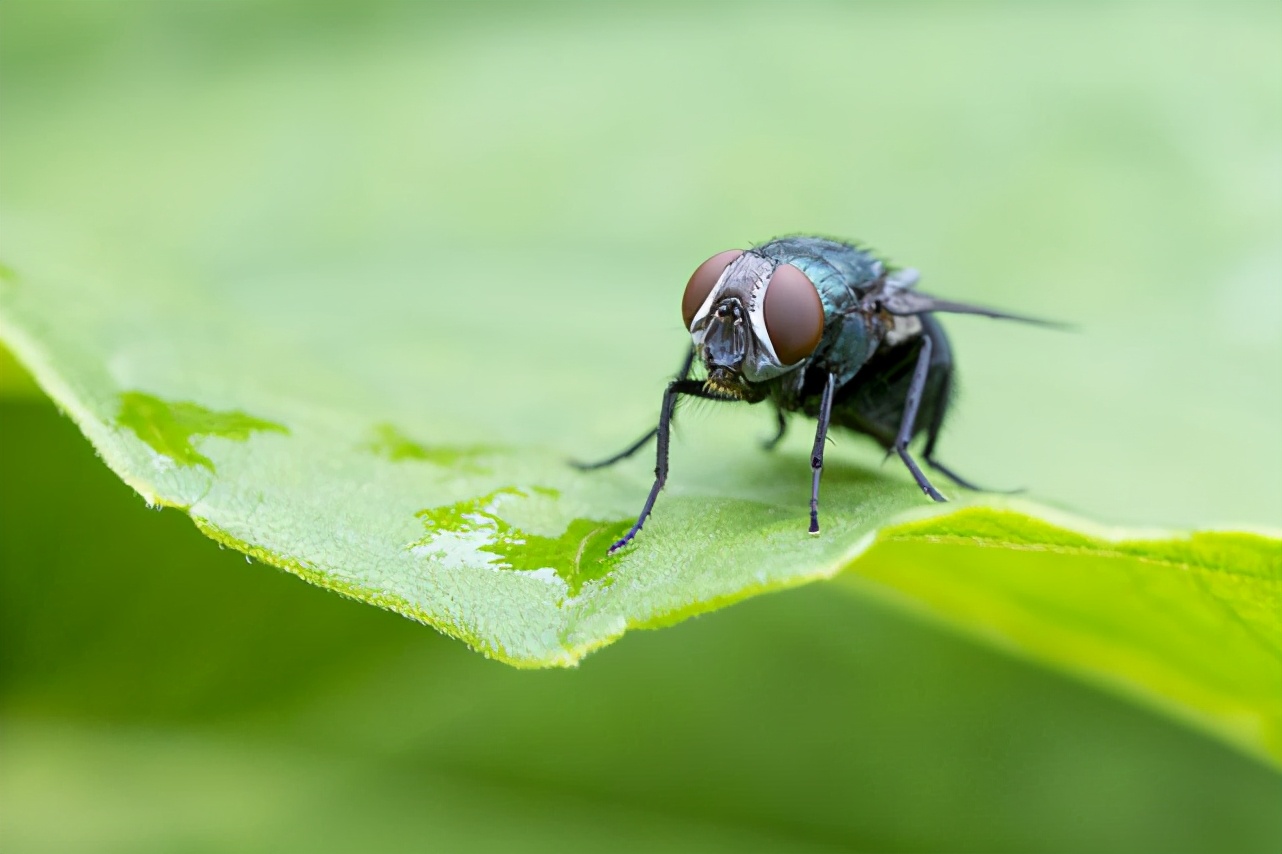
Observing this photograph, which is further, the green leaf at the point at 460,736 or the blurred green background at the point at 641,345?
the blurred green background at the point at 641,345

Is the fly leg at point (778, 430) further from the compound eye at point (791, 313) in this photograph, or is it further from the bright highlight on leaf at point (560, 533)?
the compound eye at point (791, 313)

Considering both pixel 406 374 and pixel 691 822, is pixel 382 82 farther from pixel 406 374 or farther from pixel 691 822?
pixel 691 822

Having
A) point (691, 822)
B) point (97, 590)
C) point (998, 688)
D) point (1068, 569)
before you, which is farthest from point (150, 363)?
point (998, 688)

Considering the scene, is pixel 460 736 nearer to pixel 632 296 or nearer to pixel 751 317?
pixel 751 317

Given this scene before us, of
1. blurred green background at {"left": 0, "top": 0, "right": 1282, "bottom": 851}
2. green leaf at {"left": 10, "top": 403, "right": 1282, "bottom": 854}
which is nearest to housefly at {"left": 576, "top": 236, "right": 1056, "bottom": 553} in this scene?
blurred green background at {"left": 0, "top": 0, "right": 1282, "bottom": 851}

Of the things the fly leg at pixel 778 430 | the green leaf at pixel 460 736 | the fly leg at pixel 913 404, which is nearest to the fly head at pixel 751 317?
the fly leg at pixel 913 404
